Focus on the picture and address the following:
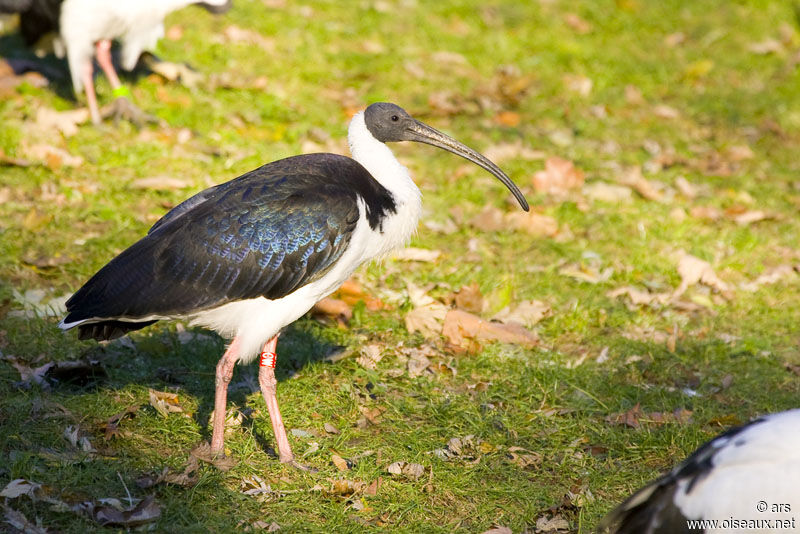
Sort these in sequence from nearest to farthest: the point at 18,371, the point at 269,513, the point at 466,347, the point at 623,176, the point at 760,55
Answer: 1. the point at 269,513
2. the point at 18,371
3. the point at 466,347
4. the point at 623,176
5. the point at 760,55

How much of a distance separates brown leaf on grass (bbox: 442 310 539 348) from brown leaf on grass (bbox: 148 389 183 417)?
1.62 metres

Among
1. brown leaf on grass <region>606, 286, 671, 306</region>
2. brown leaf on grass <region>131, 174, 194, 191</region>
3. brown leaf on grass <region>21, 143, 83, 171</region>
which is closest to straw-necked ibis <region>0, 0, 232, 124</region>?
brown leaf on grass <region>21, 143, 83, 171</region>

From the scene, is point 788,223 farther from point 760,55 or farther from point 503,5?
point 503,5

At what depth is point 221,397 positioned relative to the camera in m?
4.44

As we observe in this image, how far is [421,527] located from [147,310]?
5.10 feet

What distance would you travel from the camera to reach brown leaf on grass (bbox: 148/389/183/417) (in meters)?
4.70

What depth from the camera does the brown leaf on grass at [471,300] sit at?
598 cm

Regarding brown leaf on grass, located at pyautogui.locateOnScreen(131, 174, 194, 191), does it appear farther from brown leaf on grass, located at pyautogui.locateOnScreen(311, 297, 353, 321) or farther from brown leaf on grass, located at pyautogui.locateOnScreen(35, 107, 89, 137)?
brown leaf on grass, located at pyautogui.locateOnScreen(311, 297, 353, 321)

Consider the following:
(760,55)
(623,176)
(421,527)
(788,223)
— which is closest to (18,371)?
(421,527)

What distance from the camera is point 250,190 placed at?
14.8 ft

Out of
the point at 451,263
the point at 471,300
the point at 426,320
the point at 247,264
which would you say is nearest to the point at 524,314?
the point at 471,300

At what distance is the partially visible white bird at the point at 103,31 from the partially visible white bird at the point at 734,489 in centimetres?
570

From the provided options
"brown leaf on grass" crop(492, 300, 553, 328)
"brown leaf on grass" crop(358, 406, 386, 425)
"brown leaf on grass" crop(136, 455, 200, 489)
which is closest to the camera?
"brown leaf on grass" crop(136, 455, 200, 489)

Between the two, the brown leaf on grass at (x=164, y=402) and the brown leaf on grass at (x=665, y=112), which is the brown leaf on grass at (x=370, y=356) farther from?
the brown leaf on grass at (x=665, y=112)
